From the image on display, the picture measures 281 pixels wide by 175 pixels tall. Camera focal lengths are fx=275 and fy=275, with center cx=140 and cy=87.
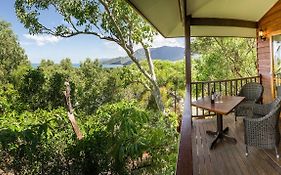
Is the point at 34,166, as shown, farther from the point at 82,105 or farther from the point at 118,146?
the point at 82,105

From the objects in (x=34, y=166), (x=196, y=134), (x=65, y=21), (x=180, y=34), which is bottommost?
(x=34, y=166)

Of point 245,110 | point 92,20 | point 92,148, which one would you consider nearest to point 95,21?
point 92,20

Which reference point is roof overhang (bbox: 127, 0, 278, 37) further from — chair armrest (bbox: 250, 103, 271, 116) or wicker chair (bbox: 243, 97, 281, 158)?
chair armrest (bbox: 250, 103, 271, 116)

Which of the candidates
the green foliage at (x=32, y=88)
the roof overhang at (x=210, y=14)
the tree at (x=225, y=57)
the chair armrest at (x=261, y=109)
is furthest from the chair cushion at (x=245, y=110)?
the tree at (x=225, y=57)

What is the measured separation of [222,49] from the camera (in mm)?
14797

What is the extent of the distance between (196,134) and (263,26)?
3962 mm

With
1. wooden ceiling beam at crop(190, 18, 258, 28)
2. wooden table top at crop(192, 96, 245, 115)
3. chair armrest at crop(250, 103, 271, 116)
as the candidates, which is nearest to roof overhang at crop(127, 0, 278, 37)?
wooden ceiling beam at crop(190, 18, 258, 28)

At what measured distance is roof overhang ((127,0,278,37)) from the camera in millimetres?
4398

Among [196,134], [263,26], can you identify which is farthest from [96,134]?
[263,26]

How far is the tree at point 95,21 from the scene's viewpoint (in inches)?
438

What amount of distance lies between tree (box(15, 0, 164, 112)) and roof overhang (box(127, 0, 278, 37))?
4111 mm

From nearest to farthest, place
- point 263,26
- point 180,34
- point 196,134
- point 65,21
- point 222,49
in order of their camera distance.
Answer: point 196,134 < point 263,26 < point 180,34 < point 65,21 < point 222,49

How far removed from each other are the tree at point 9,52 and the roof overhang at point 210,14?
729 inches

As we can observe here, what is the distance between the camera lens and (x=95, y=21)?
11.8m
